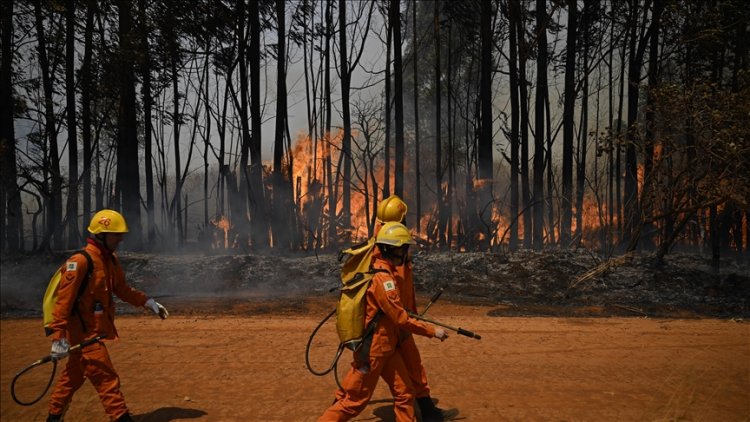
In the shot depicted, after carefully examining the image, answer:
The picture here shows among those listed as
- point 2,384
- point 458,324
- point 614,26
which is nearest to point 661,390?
point 458,324

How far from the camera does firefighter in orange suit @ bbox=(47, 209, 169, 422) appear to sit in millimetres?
5043

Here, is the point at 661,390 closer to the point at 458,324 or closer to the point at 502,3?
the point at 458,324

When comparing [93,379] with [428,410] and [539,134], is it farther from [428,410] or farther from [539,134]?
[539,134]

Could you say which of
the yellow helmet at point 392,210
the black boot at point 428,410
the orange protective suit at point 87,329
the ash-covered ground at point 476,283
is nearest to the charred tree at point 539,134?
the ash-covered ground at point 476,283

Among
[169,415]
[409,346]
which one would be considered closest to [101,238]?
[169,415]

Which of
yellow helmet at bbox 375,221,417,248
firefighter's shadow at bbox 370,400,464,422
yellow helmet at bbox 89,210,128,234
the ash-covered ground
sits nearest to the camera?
yellow helmet at bbox 375,221,417,248

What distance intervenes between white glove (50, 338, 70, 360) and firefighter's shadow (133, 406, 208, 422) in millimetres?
1409

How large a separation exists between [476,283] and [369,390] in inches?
422

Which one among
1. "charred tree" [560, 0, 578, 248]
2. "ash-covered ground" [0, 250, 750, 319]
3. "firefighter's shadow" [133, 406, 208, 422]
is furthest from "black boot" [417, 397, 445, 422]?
"charred tree" [560, 0, 578, 248]

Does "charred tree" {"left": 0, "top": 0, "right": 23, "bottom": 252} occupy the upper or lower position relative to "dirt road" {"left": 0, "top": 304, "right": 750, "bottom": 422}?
upper

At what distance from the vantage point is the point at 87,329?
521 cm

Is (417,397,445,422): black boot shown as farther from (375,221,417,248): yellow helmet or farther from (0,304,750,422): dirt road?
(375,221,417,248): yellow helmet

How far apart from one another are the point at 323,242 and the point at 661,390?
15879mm

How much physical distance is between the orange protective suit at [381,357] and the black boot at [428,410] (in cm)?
87
